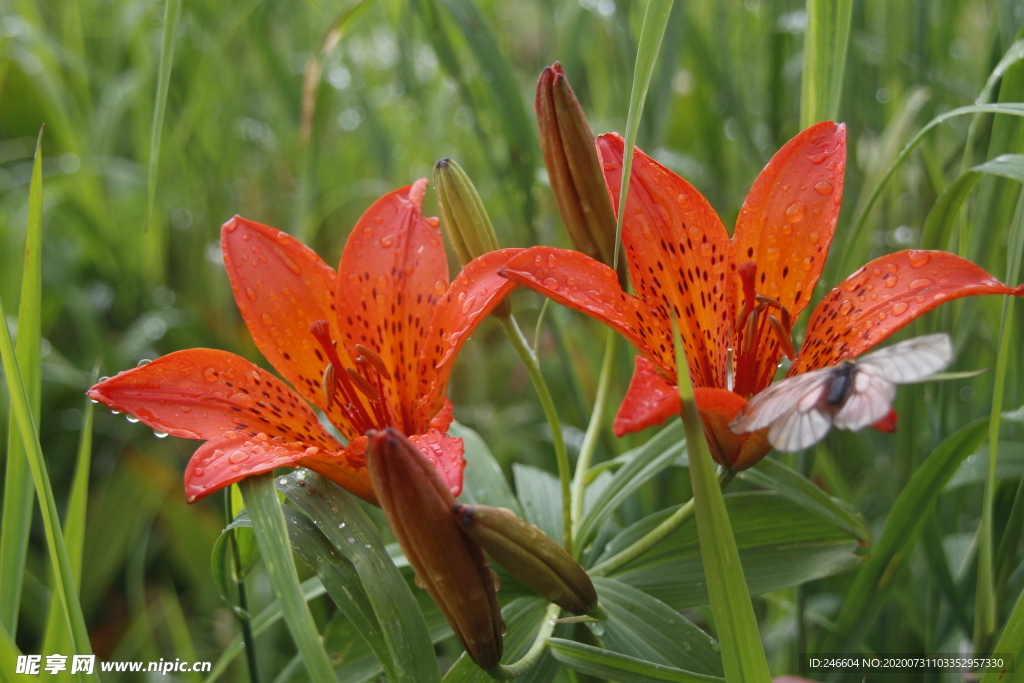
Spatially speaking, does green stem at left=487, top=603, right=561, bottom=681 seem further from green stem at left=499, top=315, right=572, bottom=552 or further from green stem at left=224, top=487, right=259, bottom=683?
green stem at left=224, top=487, right=259, bottom=683

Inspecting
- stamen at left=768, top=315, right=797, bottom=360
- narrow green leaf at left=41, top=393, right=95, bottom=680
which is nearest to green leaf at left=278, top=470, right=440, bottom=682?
narrow green leaf at left=41, top=393, right=95, bottom=680

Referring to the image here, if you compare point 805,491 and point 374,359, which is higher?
point 374,359

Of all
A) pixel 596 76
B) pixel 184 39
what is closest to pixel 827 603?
pixel 596 76

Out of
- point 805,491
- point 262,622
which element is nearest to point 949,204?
point 805,491

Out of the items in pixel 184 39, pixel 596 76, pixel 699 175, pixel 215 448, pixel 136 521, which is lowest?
pixel 136 521

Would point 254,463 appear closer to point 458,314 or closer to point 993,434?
point 458,314

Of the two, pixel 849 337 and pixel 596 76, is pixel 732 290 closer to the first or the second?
pixel 849 337
